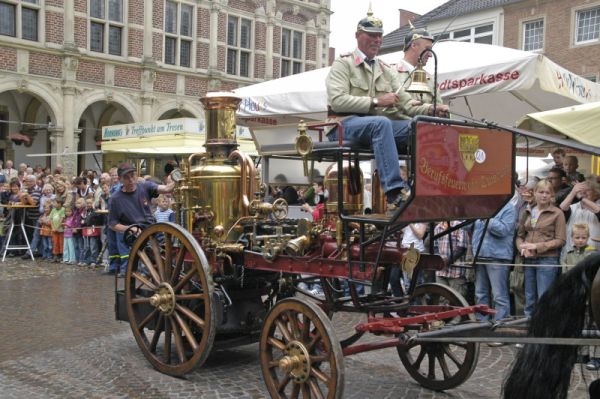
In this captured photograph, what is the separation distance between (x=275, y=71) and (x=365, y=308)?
22.7 meters

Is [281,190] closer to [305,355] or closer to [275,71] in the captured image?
[305,355]

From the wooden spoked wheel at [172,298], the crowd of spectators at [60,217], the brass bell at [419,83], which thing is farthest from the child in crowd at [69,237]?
the brass bell at [419,83]

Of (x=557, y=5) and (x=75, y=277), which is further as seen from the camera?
(x=557, y=5)

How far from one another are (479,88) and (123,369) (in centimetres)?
449

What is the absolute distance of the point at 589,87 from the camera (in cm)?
Result: 780

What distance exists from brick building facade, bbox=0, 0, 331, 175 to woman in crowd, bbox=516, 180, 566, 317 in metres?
17.2

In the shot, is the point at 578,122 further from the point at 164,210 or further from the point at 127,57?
the point at 127,57

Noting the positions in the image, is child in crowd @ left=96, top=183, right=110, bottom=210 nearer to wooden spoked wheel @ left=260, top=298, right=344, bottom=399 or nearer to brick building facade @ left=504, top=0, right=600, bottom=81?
wooden spoked wheel @ left=260, top=298, right=344, bottom=399

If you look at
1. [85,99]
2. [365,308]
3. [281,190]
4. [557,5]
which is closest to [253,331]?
[365,308]

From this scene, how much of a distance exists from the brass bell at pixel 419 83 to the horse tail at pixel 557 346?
147cm

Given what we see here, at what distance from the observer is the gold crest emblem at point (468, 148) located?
368 cm

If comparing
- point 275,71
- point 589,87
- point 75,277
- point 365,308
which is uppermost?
point 275,71

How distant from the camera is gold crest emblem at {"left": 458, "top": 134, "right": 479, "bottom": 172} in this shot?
3.68 metres

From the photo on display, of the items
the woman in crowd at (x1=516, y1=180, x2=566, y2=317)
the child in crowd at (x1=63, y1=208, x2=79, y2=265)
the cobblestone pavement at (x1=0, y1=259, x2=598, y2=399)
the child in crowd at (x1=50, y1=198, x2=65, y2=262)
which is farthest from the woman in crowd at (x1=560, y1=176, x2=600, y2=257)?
the child in crowd at (x1=50, y1=198, x2=65, y2=262)
